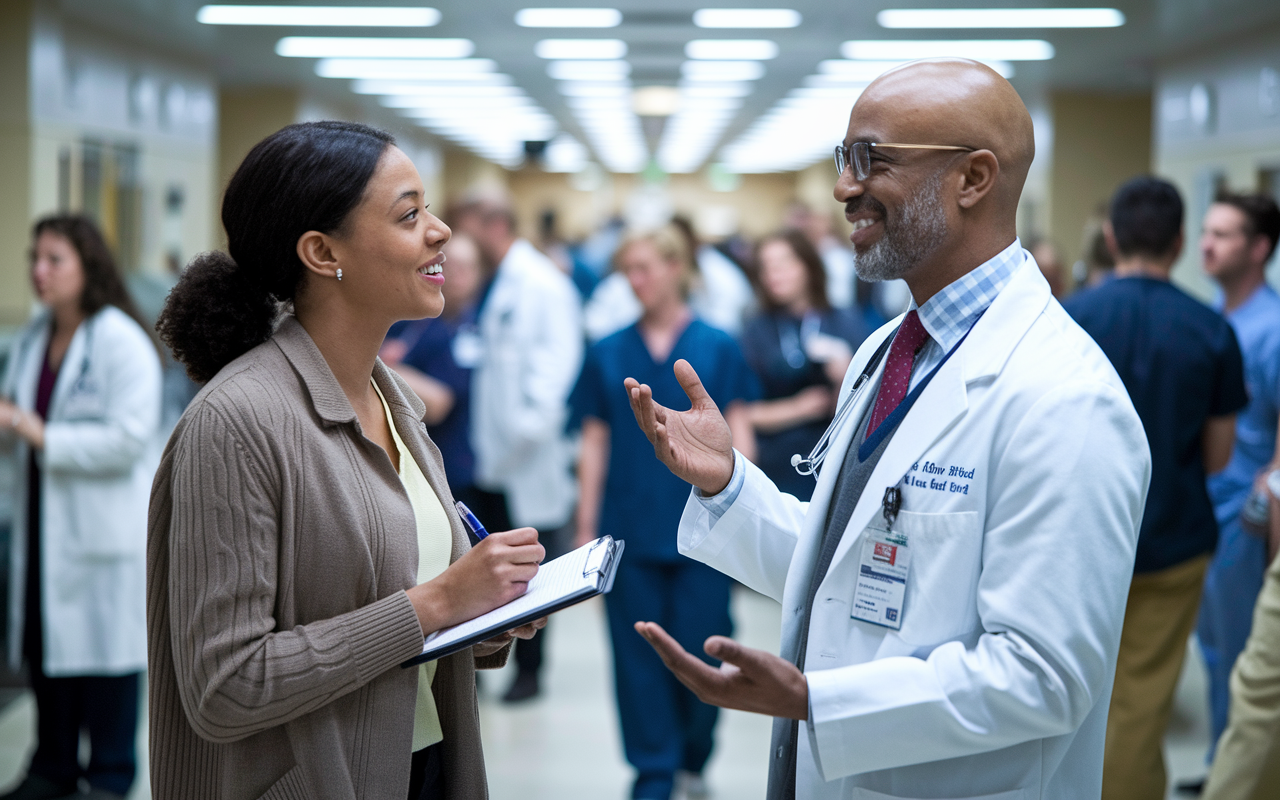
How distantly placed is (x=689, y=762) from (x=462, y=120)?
435 inches

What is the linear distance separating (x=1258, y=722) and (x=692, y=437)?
72.5 inches

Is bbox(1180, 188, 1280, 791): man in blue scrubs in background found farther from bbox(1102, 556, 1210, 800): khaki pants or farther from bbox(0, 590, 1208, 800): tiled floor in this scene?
bbox(1102, 556, 1210, 800): khaki pants

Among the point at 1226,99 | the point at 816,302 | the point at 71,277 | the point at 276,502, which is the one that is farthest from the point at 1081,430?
the point at 1226,99

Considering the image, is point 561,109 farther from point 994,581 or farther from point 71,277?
point 994,581

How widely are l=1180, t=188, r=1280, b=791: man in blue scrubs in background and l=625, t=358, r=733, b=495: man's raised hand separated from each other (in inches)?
109

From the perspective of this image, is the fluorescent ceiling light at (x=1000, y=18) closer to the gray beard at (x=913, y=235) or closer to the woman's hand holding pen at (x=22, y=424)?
the woman's hand holding pen at (x=22, y=424)

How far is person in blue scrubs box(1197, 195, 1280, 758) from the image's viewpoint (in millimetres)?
3867

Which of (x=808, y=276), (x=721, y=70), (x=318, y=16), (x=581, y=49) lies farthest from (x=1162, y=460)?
(x=721, y=70)

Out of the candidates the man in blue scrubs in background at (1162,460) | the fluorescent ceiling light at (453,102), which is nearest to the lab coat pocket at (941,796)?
the man in blue scrubs in background at (1162,460)

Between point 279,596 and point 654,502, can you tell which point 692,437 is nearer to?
point 279,596

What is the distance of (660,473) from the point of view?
377 centimetres

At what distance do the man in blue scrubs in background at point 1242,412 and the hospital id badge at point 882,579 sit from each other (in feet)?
9.33

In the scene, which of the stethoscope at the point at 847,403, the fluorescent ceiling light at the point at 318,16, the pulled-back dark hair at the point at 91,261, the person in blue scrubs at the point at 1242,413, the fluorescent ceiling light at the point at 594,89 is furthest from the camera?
the fluorescent ceiling light at the point at 594,89

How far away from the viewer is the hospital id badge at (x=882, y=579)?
59.6 inches
